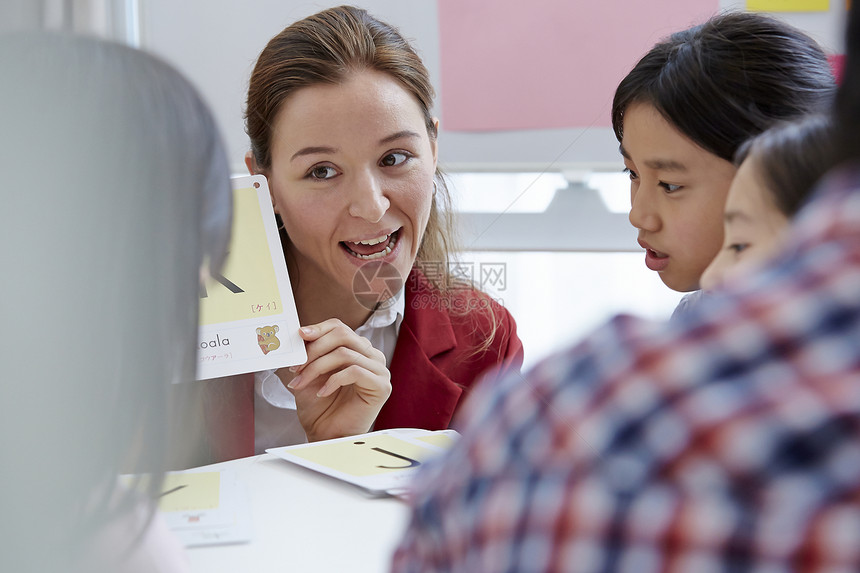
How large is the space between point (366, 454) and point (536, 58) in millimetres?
511

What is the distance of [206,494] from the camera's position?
1.51ft

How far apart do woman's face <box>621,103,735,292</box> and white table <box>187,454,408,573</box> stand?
0.29 metres

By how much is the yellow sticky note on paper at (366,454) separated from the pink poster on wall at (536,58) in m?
0.42

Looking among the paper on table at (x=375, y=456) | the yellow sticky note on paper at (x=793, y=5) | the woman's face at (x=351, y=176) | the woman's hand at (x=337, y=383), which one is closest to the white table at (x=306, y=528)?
the paper on table at (x=375, y=456)

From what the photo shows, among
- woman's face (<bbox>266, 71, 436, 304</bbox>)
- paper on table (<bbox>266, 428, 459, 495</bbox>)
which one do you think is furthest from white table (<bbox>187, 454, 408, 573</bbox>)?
woman's face (<bbox>266, 71, 436, 304</bbox>)

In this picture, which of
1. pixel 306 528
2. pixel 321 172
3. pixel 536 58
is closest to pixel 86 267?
pixel 306 528

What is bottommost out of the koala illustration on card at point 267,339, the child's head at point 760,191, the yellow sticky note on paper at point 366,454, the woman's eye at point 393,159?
the yellow sticky note on paper at point 366,454

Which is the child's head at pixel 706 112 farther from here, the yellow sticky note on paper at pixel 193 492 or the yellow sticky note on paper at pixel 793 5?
the yellow sticky note on paper at pixel 193 492

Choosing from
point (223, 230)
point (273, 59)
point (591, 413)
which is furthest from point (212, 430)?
point (591, 413)

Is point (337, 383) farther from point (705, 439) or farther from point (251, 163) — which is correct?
point (705, 439)

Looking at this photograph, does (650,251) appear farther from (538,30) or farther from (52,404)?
(52,404)

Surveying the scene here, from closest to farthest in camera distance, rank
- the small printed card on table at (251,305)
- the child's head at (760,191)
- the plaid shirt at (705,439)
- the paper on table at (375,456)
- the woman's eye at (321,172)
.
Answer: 1. the plaid shirt at (705,439)
2. the child's head at (760,191)
3. the paper on table at (375,456)
4. the small printed card on table at (251,305)
5. the woman's eye at (321,172)

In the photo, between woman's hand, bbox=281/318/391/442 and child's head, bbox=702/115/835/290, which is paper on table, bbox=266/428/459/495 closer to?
woman's hand, bbox=281/318/391/442

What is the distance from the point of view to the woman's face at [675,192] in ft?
1.80
